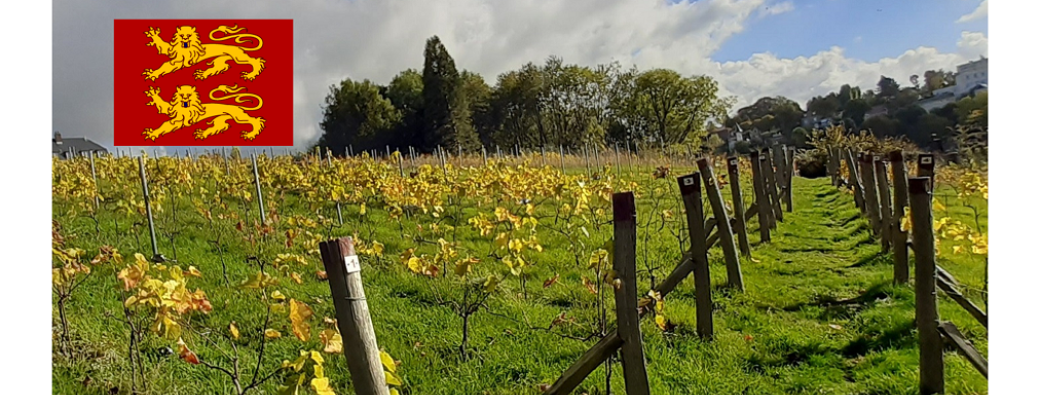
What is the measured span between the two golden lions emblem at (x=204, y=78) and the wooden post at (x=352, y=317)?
2.43 meters

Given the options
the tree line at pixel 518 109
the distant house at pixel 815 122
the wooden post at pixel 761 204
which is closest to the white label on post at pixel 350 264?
the wooden post at pixel 761 204

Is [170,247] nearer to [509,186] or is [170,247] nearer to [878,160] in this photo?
[509,186]

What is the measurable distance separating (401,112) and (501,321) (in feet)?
30.3

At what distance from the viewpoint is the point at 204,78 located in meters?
3.29

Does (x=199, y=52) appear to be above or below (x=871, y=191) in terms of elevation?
above

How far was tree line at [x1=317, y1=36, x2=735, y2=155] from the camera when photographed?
11227mm

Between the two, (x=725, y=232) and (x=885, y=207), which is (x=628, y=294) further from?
(x=885, y=207)

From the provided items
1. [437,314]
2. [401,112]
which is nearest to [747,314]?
[437,314]

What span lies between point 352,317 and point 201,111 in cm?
261

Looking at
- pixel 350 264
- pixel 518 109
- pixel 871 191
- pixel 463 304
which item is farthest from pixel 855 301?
pixel 518 109

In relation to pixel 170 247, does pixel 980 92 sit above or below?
above

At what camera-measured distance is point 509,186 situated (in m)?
4.77

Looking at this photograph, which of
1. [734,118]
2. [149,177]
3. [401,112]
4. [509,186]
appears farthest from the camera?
[734,118]

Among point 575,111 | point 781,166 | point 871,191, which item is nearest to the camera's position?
point 871,191
